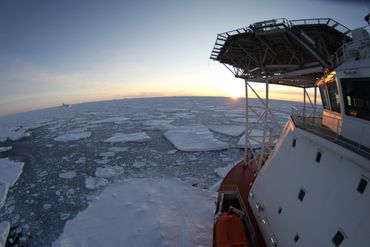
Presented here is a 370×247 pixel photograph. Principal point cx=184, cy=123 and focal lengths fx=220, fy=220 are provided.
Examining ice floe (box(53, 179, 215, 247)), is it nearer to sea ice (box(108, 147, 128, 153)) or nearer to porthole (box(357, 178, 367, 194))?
porthole (box(357, 178, 367, 194))

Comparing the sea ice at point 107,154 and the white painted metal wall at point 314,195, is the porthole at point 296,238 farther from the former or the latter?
the sea ice at point 107,154

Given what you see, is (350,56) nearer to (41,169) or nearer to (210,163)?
(210,163)

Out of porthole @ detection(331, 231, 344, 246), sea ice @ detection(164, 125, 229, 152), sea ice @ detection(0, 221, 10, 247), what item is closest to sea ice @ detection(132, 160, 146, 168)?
sea ice @ detection(164, 125, 229, 152)

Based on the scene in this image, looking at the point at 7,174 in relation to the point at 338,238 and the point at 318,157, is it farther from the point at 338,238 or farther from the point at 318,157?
the point at 338,238

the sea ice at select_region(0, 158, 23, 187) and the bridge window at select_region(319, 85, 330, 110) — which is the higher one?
the bridge window at select_region(319, 85, 330, 110)

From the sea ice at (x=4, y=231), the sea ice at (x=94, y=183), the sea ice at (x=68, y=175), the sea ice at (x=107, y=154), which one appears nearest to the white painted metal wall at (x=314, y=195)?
the sea ice at (x=94, y=183)
